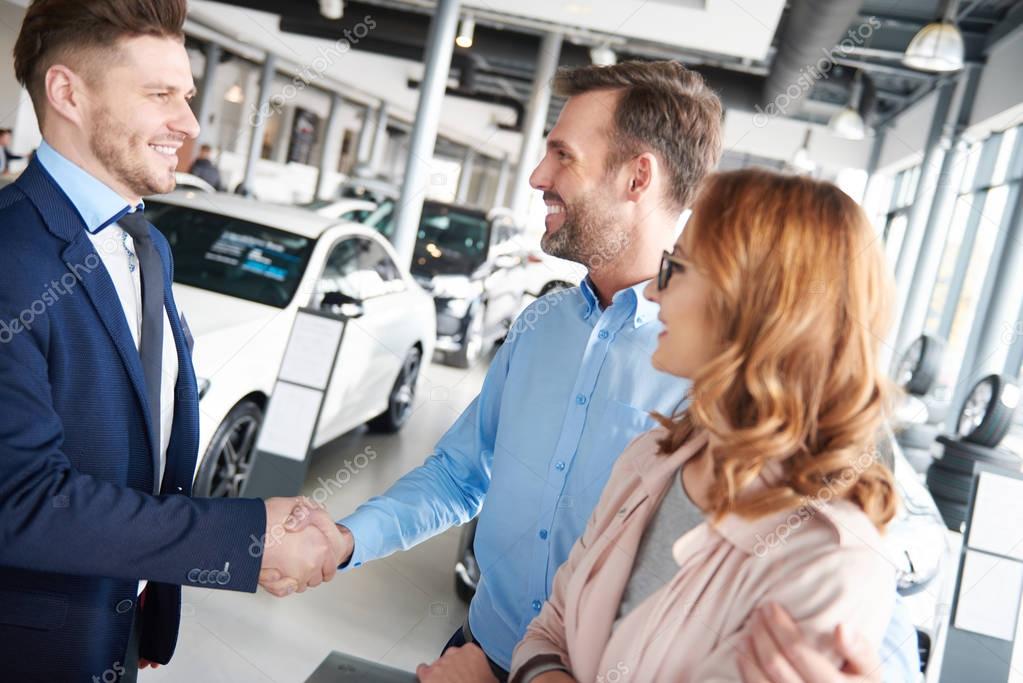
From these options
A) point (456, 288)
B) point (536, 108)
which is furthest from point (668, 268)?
point (536, 108)

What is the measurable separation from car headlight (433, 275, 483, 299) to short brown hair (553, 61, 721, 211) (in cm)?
666

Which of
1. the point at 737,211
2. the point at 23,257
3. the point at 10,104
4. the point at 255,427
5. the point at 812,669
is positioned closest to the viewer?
the point at 812,669

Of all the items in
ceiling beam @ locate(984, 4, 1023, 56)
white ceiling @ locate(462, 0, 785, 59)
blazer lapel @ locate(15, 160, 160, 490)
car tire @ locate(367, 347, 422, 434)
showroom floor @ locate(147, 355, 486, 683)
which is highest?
ceiling beam @ locate(984, 4, 1023, 56)

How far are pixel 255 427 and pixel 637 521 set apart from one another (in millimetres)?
3271

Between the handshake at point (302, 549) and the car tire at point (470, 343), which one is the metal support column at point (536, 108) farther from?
the handshake at point (302, 549)

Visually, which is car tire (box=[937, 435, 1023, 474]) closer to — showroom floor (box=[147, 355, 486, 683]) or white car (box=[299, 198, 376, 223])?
showroom floor (box=[147, 355, 486, 683])

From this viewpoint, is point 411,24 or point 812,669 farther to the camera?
point 411,24

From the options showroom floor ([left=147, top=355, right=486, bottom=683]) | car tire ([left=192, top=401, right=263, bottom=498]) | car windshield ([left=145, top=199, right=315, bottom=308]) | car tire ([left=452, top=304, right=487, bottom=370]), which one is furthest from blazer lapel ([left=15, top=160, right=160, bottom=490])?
car tire ([left=452, top=304, right=487, bottom=370])

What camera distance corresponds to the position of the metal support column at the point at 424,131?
8531 mm

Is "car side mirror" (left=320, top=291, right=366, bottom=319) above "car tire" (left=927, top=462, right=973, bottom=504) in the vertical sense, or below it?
above

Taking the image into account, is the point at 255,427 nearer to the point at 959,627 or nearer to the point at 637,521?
the point at 959,627

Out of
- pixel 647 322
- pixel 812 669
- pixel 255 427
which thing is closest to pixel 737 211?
pixel 812 669

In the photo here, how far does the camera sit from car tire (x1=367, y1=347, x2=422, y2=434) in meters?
5.96

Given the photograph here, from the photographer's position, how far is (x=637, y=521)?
112 centimetres
